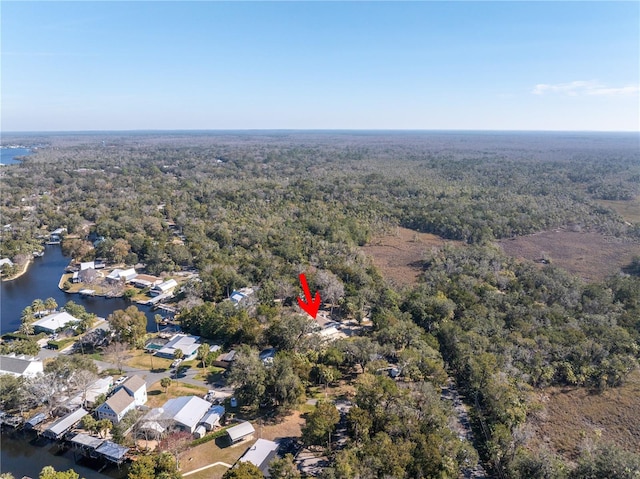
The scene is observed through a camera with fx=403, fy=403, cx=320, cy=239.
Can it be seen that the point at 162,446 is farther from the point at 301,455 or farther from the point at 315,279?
the point at 315,279

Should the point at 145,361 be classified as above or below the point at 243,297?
below

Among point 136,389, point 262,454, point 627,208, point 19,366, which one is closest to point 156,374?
point 136,389

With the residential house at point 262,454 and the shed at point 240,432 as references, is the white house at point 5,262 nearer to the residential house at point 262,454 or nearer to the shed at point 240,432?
the shed at point 240,432

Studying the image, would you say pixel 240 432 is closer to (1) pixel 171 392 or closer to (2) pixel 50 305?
(1) pixel 171 392

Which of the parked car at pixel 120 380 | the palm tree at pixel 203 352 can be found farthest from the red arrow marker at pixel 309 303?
the parked car at pixel 120 380

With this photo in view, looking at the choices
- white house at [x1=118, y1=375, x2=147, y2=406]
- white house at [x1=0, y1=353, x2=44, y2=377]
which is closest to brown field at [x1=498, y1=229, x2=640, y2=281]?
white house at [x1=118, y1=375, x2=147, y2=406]

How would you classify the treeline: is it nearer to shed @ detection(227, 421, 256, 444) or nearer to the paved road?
shed @ detection(227, 421, 256, 444)
